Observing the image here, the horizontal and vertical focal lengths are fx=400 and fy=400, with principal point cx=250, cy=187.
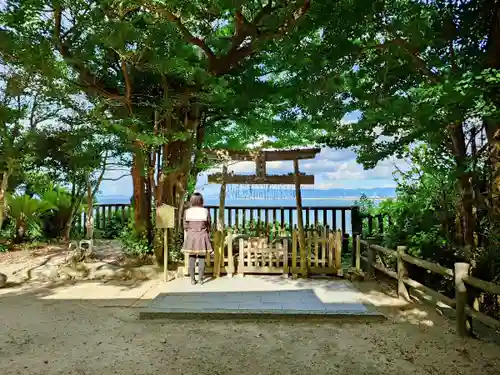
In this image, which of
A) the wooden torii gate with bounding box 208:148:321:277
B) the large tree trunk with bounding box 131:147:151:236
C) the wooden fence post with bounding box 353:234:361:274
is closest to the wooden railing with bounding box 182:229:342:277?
the wooden torii gate with bounding box 208:148:321:277

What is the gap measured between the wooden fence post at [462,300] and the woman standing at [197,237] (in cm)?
391

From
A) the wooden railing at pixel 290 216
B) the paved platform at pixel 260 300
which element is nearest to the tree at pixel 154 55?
the paved platform at pixel 260 300

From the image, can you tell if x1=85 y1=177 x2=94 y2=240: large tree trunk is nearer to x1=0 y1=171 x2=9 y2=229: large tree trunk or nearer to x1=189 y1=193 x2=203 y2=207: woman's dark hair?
x1=0 y1=171 x2=9 y2=229: large tree trunk

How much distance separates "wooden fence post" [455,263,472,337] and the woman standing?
3.91m

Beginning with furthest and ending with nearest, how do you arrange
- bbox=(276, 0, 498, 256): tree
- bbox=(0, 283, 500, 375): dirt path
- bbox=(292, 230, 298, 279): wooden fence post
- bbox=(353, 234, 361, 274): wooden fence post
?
bbox=(353, 234, 361, 274): wooden fence post < bbox=(292, 230, 298, 279): wooden fence post < bbox=(276, 0, 498, 256): tree < bbox=(0, 283, 500, 375): dirt path

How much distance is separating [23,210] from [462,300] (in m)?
10.1

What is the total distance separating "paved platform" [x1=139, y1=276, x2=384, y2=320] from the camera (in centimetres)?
509

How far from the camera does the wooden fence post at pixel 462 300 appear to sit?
4.38 metres

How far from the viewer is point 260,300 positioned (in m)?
5.77

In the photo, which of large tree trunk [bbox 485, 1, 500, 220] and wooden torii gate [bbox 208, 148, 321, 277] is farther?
wooden torii gate [bbox 208, 148, 321, 277]

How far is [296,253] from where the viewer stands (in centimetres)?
761

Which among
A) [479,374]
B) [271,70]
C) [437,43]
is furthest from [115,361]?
[271,70]

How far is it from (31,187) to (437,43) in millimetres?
10677

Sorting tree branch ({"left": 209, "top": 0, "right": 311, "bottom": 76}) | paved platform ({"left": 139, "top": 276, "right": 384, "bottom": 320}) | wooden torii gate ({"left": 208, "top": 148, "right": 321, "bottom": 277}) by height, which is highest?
tree branch ({"left": 209, "top": 0, "right": 311, "bottom": 76})
